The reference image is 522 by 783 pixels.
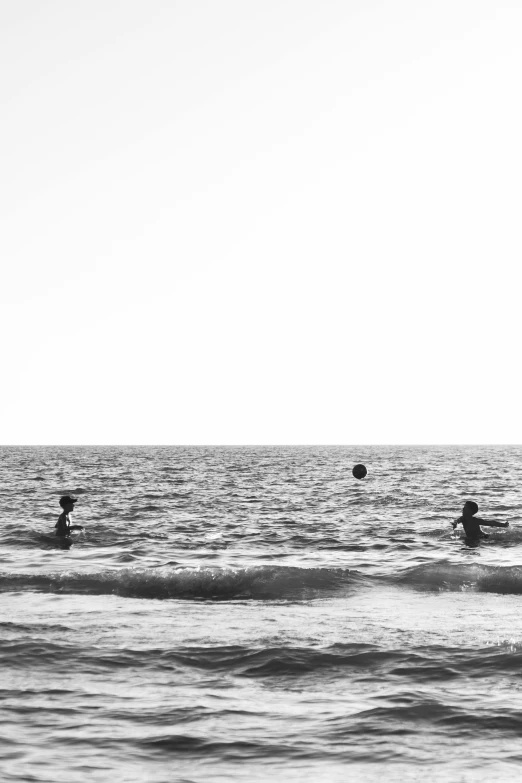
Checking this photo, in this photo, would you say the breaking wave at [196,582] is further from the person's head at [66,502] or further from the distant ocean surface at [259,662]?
the person's head at [66,502]

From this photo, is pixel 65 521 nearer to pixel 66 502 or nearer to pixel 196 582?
pixel 66 502

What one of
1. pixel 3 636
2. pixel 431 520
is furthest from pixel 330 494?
pixel 3 636

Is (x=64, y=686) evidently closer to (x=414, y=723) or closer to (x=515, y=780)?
(x=414, y=723)

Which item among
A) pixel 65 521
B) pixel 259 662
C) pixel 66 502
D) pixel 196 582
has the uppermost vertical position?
pixel 66 502

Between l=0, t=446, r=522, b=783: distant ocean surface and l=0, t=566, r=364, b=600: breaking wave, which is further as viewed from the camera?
l=0, t=566, r=364, b=600: breaking wave

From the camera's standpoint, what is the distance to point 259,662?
10.6 metres

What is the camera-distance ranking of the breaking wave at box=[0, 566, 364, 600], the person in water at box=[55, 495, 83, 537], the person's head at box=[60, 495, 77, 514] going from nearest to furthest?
the breaking wave at box=[0, 566, 364, 600] < the person's head at box=[60, 495, 77, 514] < the person in water at box=[55, 495, 83, 537]

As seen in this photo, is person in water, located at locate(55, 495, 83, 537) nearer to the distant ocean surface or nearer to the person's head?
the person's head

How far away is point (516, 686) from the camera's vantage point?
9586 millimetres

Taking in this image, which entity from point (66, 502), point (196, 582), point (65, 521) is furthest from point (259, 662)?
point (65, 521)

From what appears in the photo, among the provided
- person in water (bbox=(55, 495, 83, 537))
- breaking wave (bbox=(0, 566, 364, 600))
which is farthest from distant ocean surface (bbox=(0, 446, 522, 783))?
person in water (bbox=(55, 495, 83, 537))

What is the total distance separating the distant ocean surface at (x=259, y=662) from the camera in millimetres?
7504

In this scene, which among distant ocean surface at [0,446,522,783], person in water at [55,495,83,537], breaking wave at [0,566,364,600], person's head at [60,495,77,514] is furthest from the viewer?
person in water at [55,495,83,537]

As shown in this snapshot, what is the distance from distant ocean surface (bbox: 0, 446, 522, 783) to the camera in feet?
24.6
